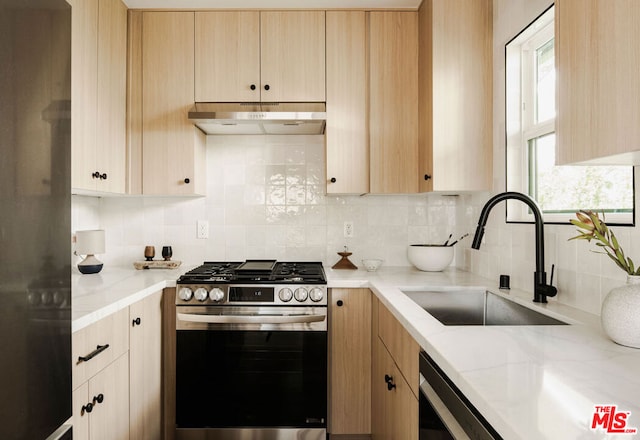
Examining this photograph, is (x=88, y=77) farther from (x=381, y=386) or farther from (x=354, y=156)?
(x=381, y=386)

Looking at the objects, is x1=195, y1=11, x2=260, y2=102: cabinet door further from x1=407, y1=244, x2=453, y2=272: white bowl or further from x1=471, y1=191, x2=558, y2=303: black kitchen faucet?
x1=471, y1=191, x2=558, y2=303: black kitchen faucet

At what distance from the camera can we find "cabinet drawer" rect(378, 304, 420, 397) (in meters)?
1.30

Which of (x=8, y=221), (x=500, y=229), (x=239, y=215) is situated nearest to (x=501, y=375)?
(x=8, y=221)

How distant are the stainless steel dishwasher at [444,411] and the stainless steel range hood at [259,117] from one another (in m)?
1.52

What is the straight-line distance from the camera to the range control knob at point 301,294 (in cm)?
209

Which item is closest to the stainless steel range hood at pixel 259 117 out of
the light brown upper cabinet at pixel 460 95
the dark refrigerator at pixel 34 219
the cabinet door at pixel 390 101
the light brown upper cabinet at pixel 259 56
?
the light brown upper cabinet at pixel 259 56

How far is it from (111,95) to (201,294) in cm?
122

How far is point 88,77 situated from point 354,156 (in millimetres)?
1462

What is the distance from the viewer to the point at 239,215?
2.73 metres

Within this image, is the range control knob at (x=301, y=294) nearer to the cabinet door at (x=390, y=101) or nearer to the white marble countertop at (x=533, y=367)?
the white marble countertop at (x=533, y=367)

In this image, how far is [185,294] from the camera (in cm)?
210

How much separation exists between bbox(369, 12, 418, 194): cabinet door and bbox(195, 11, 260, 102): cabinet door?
714 mm

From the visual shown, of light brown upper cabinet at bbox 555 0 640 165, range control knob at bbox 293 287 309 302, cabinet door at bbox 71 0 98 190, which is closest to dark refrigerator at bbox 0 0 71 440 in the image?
cabinet door at bbox 71 0 98 190

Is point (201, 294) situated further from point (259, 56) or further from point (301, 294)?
point (259, 56)
